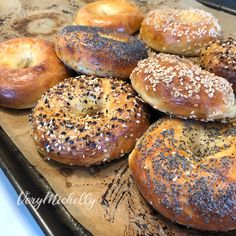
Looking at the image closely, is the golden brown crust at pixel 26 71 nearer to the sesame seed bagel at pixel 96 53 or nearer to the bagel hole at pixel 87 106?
the sesame seed bagel at pixel 96 53

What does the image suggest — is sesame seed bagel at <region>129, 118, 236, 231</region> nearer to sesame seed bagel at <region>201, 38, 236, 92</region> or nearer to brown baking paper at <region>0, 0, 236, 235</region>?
brown baking paper at <region>0, 0, 236, 235</region>

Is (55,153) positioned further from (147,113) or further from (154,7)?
(154,7)

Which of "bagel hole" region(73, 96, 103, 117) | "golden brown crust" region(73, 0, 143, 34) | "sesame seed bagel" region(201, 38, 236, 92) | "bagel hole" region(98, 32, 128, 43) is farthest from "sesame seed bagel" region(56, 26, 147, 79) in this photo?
"golden brown crust" region(73, 0, 143, 34)

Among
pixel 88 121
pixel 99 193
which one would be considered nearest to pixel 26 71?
pixel 88 121

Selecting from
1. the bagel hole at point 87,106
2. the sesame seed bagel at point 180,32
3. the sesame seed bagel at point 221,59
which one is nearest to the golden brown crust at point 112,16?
the sesame seed bagel at point 180,32

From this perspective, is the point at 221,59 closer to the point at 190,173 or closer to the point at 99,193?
the point at 190,173
